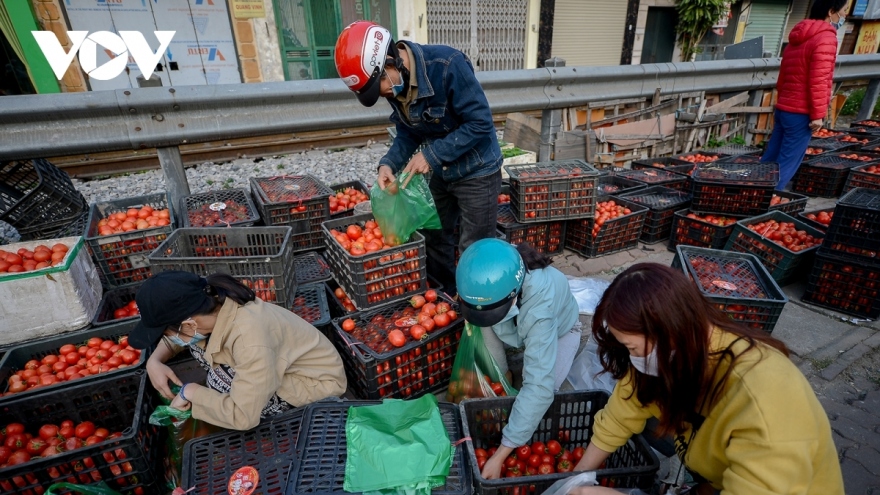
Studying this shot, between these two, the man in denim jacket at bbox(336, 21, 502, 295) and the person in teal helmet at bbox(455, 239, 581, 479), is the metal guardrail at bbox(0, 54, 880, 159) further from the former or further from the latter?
the person in teal helmet at bbox(455, 239, 581, 479)

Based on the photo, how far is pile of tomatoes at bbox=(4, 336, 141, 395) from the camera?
109 inches

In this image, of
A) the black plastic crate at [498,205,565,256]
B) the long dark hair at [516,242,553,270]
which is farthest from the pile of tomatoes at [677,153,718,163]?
the long dark hair at [516,242,553,270]

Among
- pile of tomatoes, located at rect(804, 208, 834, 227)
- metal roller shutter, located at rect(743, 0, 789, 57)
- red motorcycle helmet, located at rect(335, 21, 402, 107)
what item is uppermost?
metal roller shutter, located at rect(743, 0, 789, 57)

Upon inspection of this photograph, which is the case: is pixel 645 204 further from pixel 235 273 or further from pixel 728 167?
pixel 235 273

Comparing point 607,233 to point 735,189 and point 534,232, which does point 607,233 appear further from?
point 735,189

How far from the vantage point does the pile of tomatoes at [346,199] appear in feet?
15.0

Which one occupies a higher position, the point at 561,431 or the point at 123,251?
the point at 123,251

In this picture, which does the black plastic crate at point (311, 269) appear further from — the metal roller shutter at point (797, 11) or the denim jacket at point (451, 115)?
the metal roller shutter at point (797, 11)

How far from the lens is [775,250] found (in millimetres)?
4301

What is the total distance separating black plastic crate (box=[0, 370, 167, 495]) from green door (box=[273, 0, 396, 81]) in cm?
861

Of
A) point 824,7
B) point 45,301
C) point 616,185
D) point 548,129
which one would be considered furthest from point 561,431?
point 824,7

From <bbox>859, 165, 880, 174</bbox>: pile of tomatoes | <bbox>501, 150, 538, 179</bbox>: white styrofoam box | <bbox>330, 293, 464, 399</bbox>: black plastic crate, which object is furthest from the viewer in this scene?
<bbox>501, 150, 538, 179</bbox>: white styrofoam box

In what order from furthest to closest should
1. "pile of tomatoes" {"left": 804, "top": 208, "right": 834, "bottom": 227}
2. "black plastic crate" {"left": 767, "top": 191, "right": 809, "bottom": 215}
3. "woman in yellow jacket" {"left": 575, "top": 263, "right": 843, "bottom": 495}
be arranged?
1. "black plastic crate" {"left": 767, "top": 191, "right": 809, "bottom": 215}
2. "pile of tomatoes" {"left": 804, "top": 208, "right": 834, "bottom": 227}
3. "woman in yellow jacket" {"left": 575, "top": 263, "right": 843, "bottom": 495}

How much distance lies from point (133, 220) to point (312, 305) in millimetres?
1920
